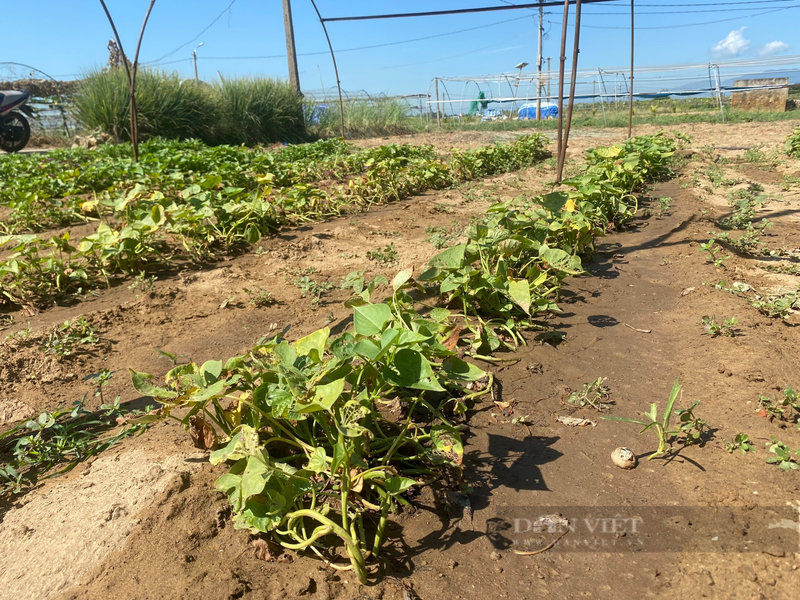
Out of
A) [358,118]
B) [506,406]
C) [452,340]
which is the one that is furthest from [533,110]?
[506,406]

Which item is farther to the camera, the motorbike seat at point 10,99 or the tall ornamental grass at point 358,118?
the tall ornamental grass at point 358,118

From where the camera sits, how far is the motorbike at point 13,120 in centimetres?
945

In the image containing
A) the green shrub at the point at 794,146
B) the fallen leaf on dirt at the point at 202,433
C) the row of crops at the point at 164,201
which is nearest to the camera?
the fallen leaf on dirt at the point at 202,433

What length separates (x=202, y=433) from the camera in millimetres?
1595

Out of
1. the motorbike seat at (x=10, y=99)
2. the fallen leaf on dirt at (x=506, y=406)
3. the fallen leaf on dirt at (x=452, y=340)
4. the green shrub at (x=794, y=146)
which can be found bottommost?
the fallen leaf on dirt at (x=506, y=406)

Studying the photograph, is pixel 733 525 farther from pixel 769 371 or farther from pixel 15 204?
pixel 15 204

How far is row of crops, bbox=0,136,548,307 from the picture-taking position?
3189mm

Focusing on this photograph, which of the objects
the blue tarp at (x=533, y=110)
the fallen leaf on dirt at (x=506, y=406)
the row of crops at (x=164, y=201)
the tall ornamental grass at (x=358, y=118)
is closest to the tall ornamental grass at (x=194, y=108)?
the tall ornamental grass at (x=358, y=118)

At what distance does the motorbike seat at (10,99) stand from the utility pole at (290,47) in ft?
22.1

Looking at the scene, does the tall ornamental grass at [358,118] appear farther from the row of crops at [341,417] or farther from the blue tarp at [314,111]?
the row of crops at [341,417]

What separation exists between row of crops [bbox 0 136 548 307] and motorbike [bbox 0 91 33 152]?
133 inches

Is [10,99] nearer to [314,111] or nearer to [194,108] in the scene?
[194,108]

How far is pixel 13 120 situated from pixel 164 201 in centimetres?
843

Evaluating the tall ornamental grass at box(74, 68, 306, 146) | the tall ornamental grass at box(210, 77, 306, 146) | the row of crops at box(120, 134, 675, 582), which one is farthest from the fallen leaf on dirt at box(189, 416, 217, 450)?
the tall ornamental grass at box(210, 77, 306, 146)
